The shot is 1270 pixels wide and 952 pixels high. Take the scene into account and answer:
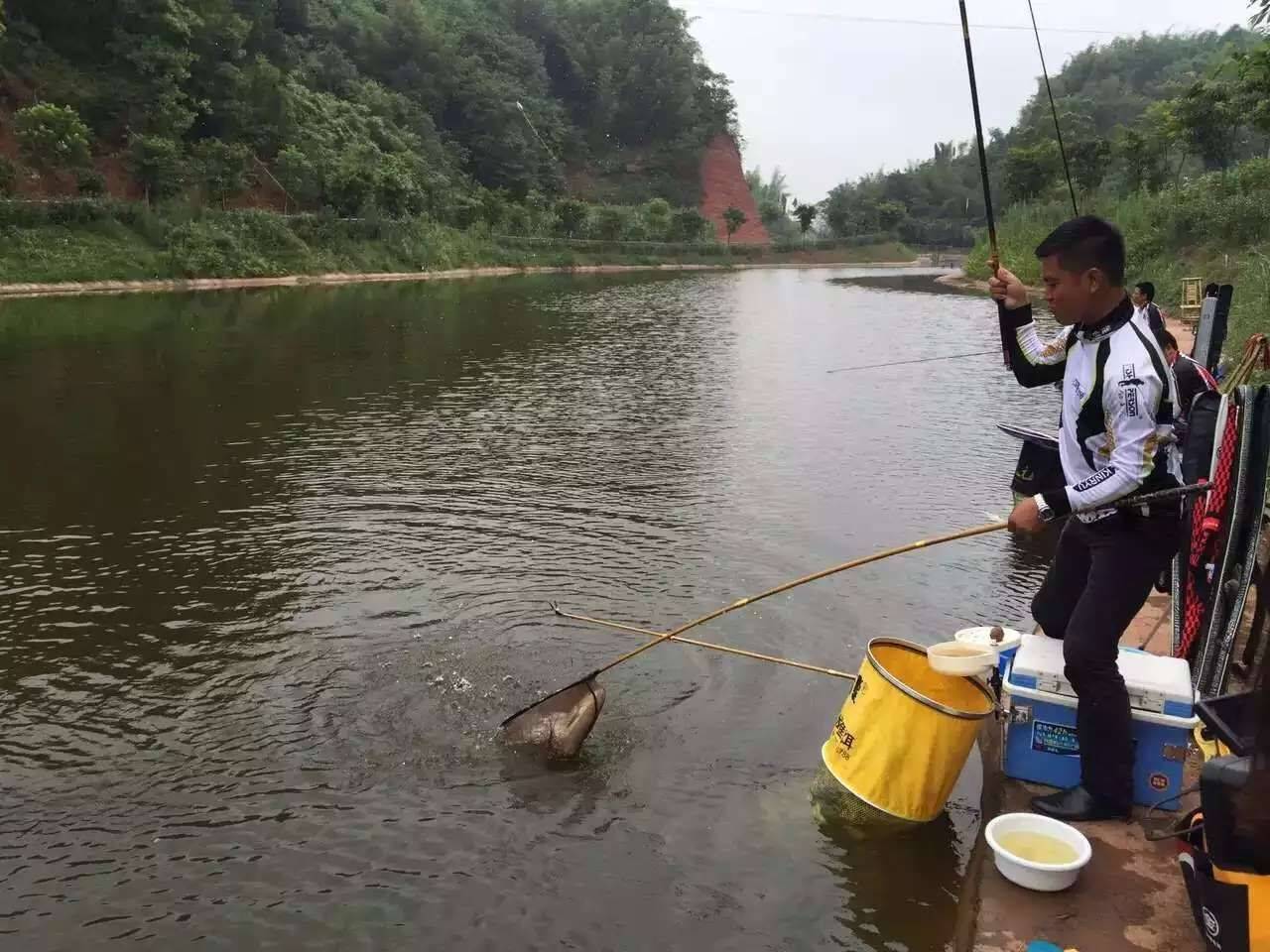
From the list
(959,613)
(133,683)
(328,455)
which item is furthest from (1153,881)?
Answer: (328,455)

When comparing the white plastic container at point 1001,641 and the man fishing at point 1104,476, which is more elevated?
the man fishing at point 1104,476

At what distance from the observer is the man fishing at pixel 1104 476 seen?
3.68 m

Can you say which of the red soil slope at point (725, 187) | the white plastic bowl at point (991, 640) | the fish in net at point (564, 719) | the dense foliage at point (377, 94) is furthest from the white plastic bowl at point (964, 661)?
the red soil slope at point (725, 187)

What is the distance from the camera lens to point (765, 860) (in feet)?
14.5

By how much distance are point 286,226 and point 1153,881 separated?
49871 millimetres

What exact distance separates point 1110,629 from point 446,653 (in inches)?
163

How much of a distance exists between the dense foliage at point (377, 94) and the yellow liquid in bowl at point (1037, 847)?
46.3 metres

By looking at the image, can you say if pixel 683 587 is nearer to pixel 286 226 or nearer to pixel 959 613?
pixel 959 613

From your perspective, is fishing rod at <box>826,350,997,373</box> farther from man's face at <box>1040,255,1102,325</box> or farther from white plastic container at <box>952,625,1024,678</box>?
man's face at <box>1040,255,1102,325</box>

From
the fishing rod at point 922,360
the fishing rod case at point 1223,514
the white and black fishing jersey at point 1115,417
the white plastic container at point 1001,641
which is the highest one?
the white and black fishing jersey at point 1115,417

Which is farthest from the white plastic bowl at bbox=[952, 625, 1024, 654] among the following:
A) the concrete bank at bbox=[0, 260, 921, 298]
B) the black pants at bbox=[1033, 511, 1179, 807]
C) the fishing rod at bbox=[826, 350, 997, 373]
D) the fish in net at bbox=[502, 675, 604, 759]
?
the concrete bank at bbox=[0, 260, 921, 298]

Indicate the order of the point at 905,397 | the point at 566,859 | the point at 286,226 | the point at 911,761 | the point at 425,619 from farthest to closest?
the point at 286,226, the point at 905,397, the point at 425,619, the point at 566,859, the point at 911,761

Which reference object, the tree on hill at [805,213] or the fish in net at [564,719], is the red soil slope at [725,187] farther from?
the fish in net at [564,719]

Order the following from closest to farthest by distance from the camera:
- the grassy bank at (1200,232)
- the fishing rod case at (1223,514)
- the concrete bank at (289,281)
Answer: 1. the fishing rod case at (1223,514)
2. the grassy bank at (1200,232)
3. the concrete bank at (289,281)
